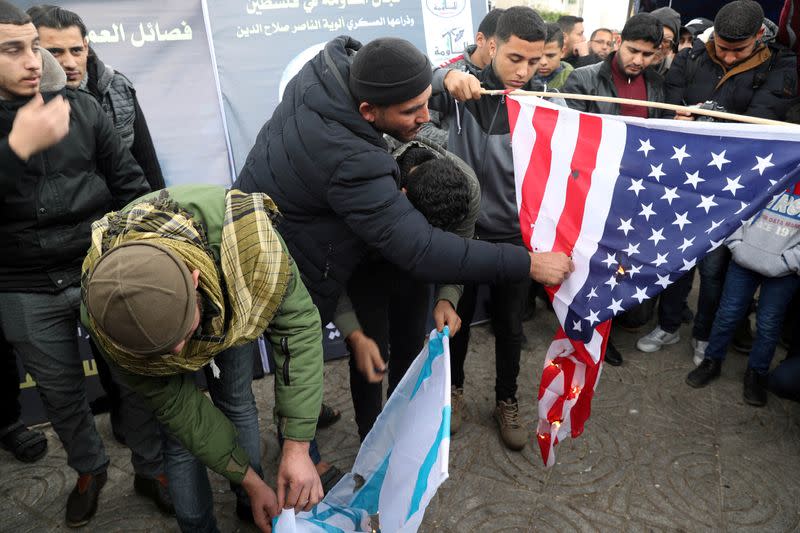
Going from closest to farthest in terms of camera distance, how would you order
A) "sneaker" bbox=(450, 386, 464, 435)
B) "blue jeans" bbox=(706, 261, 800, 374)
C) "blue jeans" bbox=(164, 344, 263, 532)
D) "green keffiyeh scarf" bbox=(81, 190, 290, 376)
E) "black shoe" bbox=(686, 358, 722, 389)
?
"green keffiyeh scarf" bbox=(81, 190, 290, 376)
"blue jeans" bbox=(164, 344, 263, 532)
"sneaker" bbox=(450, 386, 464, 435)
"blue jeans" bbox=(706, 261, 800, 374)
"black shoe" bbox=(686, 358, 722, 389)

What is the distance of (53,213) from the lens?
2.23 metres

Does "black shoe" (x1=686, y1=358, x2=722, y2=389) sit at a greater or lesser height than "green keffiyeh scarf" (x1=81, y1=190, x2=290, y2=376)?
lesser

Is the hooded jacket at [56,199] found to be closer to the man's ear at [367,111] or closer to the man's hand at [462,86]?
the man's ear at [367,111]

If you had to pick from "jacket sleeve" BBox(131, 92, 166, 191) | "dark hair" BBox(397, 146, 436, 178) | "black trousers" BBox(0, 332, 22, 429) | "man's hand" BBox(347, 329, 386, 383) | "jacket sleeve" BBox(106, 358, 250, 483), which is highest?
"dark hair" BBox(397, 146, 436, 178)

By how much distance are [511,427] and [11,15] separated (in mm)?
2765

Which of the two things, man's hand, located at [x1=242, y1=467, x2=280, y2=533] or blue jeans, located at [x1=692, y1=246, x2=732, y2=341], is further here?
blue jeans, located at [x1=692, y1=246, x2=732, y2=341]

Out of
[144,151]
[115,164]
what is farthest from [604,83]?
[115,164]

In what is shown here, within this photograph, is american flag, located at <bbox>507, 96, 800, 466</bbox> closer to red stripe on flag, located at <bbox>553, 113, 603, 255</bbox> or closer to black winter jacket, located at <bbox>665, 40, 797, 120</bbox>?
red stripe on flag, located at <bbox>553, 113, 603, 255</bbox>

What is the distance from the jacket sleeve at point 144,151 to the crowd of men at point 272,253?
10mm

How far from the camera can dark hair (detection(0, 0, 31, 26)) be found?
2.02 meters

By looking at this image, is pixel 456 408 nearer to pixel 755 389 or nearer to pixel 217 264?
pixel 755 389

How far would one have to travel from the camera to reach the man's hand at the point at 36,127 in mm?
1894

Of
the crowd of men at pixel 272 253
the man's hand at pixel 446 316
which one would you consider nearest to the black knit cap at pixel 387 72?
the crowd of men at pixel 272 253

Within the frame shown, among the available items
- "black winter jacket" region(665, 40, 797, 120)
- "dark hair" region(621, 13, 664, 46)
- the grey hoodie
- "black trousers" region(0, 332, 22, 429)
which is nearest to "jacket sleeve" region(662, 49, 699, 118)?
"black winter jacket" region(665, 40, 797, 120)
